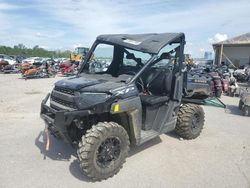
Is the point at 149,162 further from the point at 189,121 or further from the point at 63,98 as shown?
the point at 63,98

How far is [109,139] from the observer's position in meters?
3.64

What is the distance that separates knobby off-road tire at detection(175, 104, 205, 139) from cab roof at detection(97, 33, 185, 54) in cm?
147

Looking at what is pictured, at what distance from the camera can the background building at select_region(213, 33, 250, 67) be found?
85.7 feet

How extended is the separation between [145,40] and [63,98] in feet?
5.60

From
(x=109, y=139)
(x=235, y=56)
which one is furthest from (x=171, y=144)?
(x=235, y=56)

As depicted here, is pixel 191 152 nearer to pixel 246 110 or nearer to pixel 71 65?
pixel 246 110

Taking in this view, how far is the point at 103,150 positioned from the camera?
11.9 ft

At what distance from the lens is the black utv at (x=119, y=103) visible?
11.6 feet

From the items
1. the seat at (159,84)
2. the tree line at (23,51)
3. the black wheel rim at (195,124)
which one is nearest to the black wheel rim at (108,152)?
the seat at (159,84)

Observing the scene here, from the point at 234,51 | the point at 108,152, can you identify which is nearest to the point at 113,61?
the point at 108,152

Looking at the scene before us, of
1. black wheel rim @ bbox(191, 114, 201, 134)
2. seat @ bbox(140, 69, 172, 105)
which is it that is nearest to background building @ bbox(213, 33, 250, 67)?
black wheel rim @ bbox(191, 114, 201, 134)

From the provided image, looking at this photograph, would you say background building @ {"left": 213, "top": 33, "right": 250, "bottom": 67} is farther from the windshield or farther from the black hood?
the black hood

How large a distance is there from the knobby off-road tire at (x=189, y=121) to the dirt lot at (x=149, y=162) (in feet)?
0.56

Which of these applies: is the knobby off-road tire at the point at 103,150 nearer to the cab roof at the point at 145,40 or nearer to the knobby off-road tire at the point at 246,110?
the cab roof at the point at 145,40
